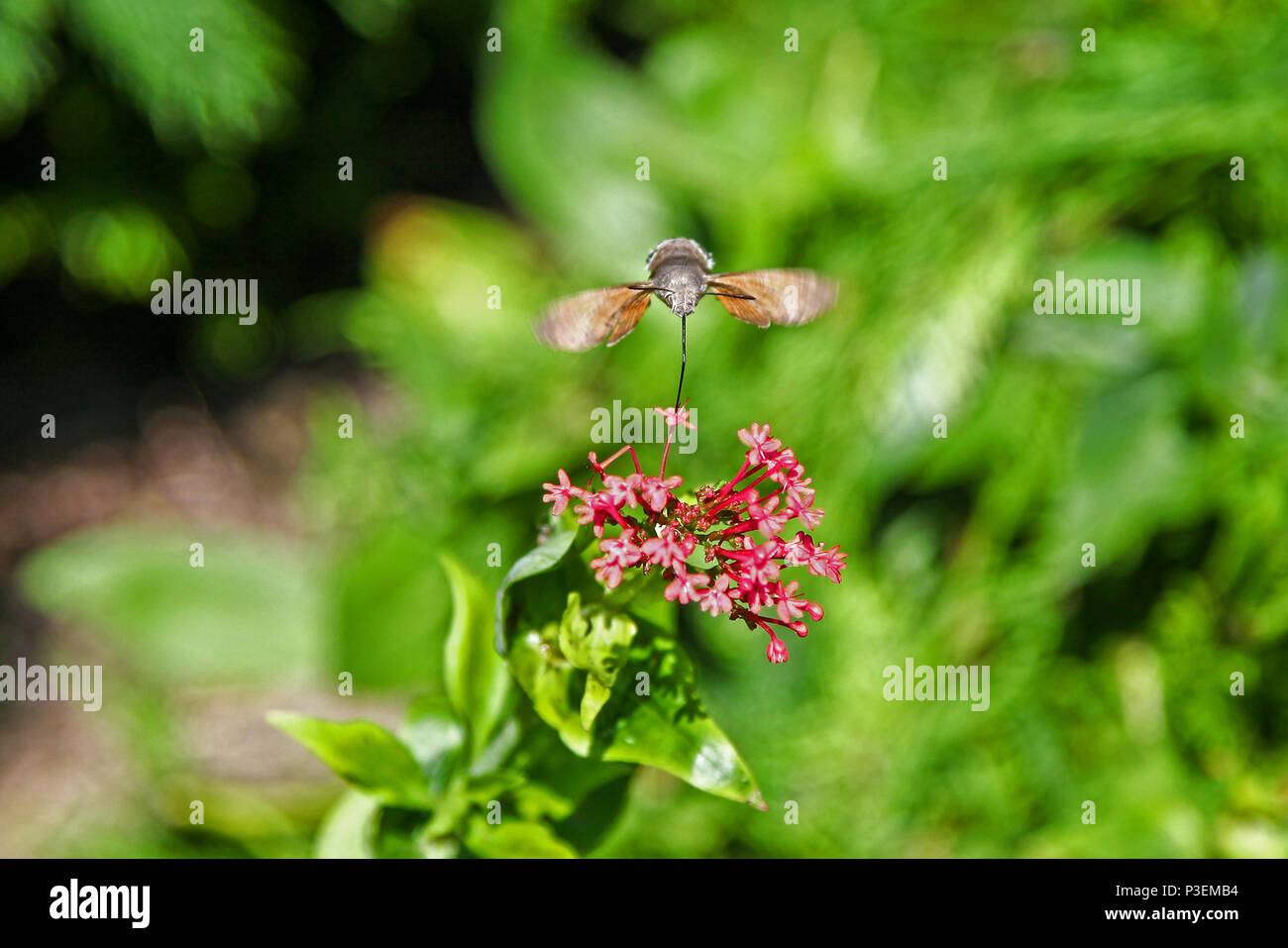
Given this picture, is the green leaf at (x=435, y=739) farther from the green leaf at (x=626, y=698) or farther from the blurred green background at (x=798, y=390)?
the blurred green background at (x=798, y=390)

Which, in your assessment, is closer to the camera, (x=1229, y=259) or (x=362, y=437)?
(x=1229, y=259)

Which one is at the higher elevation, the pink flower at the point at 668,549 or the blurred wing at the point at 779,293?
the blurred wing at the point at 779,293

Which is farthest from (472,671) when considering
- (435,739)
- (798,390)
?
Answer: (798,390)

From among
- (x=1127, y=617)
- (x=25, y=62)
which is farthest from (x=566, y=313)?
(x=25, y=62)

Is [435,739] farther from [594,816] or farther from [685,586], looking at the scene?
[685,586]

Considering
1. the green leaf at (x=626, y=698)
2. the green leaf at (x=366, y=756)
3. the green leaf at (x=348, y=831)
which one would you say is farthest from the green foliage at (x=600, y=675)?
the green leaf at (x=348, y=831)
